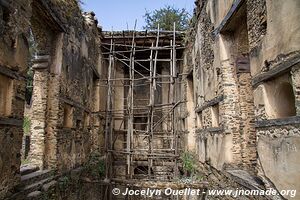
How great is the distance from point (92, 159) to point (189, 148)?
3.40 metres

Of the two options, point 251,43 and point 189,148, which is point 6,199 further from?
point 189,148

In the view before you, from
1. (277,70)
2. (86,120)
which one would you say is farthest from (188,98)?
(277,70)

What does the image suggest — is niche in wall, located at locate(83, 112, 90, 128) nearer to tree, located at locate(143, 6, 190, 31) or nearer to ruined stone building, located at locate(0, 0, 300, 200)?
ruined stone building, located at locate(0, 0, 300, 200)

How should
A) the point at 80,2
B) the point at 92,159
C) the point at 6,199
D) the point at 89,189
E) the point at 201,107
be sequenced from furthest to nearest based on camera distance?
A: the point at 92,159 < the point at 89,189 < the point at 80,2 < the point at 201,107 < the point at 6,199

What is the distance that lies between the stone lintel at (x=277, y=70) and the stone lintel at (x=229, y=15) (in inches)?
53.1

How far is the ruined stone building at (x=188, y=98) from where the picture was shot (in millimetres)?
2852

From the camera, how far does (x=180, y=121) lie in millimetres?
10445

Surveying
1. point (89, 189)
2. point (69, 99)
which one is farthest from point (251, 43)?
point (89, 189)

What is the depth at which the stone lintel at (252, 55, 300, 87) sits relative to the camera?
7.86ft

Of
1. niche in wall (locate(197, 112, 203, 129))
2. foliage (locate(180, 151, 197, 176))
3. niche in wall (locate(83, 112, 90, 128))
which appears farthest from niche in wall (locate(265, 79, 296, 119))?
niche in wall (locate(83, 112, 90, 128))

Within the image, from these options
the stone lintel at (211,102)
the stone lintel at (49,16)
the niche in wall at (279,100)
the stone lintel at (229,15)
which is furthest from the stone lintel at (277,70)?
the stone lintel at (49,16)

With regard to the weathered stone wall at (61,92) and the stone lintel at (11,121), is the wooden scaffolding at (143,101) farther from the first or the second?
the stone lintel at (11,121)

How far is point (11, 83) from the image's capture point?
3607 millimetres

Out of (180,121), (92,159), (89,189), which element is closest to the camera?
(89,189)
